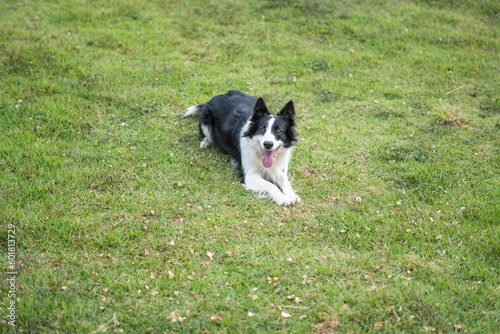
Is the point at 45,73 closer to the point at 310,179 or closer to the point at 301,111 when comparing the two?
the point at 301,111

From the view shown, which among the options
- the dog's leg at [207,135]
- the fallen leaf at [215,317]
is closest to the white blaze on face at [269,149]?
the dog's leg at [207,135]

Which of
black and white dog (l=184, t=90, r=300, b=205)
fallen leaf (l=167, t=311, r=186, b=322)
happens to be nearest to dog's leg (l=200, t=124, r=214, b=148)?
black and white dog (l=184, t=90, r=300, b=205)

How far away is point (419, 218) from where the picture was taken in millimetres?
4727

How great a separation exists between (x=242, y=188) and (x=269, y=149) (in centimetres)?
71

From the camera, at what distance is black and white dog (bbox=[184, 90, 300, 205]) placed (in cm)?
516

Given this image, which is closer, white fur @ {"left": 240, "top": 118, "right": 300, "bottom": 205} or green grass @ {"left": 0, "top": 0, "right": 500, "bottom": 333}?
green grass @ {"left": 0, "top": 0, "right": 500, "bottom": 333}

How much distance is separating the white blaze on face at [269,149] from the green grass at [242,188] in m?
0.56

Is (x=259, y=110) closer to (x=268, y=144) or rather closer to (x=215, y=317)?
(x=268, y=144)

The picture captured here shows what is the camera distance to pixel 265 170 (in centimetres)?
552

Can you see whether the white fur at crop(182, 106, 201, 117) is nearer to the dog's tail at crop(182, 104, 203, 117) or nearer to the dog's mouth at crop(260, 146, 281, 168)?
→ the dog's tail at crop(182, 104, 203, 117)

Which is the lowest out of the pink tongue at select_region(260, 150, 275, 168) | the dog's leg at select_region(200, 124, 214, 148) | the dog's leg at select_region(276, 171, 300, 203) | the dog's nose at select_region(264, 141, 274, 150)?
the dog's leg at select_region(276, 171, 300, 203)

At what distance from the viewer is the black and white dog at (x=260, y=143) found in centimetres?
516

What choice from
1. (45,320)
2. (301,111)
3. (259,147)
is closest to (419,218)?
(259,147)

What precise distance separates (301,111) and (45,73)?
17.7ft
